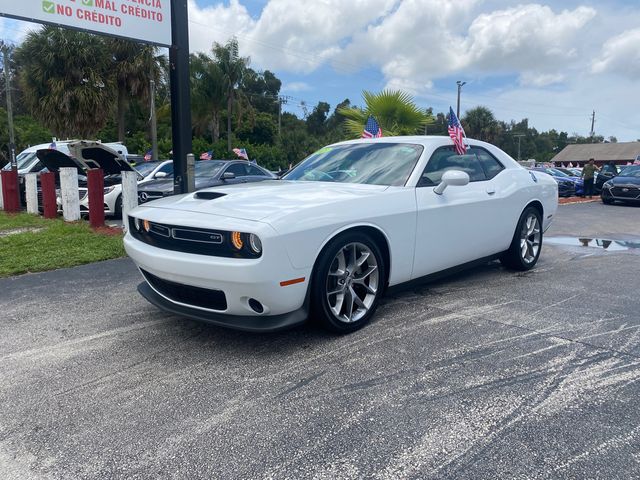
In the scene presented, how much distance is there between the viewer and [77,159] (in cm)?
1016

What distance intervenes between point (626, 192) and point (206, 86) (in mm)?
24074

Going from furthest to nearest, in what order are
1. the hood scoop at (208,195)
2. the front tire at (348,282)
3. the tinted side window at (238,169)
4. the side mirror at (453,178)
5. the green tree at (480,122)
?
the green tree at (480,122) → the tinted side window at (238,169) → the side mirror at (453,178) → the hood scoop at (208,195) → the front tire at (348,282)

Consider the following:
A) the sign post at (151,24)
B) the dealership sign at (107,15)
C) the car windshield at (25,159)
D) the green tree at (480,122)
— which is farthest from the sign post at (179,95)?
the green tree at (480,122)

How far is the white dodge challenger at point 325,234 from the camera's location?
3.21 meters

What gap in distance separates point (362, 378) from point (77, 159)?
900cm

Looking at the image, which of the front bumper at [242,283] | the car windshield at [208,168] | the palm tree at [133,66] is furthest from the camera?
the palm tree at [133,66]

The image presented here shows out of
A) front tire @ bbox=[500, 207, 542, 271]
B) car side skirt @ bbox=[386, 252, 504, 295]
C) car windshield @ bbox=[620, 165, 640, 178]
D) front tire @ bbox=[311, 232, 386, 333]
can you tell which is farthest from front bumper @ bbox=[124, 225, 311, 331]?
car windshield @ bbox=[620, 165, 640, 178]

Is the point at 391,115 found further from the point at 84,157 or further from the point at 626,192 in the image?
the point at 626,192

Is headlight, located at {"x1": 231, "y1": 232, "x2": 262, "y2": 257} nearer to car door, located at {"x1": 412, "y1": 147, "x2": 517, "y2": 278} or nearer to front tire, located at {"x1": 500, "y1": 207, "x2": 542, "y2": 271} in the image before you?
car door, located at {"x1": 412, "y1": 147, "x2": 517, "y2": 278}

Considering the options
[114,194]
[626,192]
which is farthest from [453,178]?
[626,192]

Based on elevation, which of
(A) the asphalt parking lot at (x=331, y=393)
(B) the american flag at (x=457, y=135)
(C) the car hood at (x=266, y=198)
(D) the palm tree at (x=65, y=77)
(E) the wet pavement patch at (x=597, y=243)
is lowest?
(A) the asphalt parking lot at (x=331, y=393)

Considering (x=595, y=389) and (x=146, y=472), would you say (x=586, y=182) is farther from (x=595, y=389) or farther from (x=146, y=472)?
(x=146, y=472)

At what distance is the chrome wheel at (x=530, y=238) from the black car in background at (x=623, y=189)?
11906mm

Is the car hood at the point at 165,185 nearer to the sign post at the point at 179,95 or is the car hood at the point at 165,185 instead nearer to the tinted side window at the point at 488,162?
the sign post at the point at 179,95
